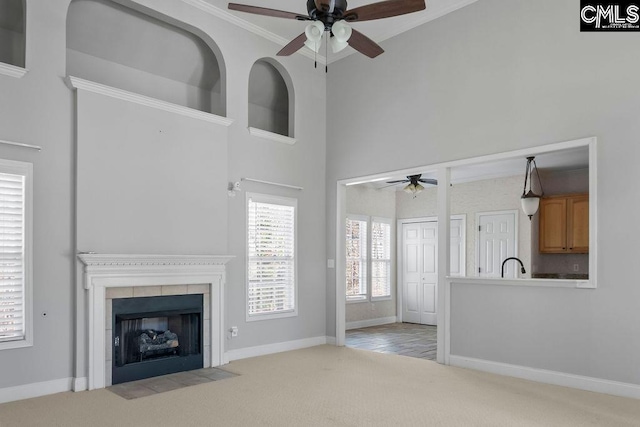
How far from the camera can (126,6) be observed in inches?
212

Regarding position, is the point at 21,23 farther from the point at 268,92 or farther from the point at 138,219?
the point at 268,92

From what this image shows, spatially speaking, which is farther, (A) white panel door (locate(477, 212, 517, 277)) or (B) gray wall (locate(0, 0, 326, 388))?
(A) white panel door (locate(477, 212, 517, 277))

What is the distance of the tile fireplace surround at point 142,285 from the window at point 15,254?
47 cm

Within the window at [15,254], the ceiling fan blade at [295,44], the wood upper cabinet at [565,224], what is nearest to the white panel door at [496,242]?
the wood upper cabinet at [565,224]

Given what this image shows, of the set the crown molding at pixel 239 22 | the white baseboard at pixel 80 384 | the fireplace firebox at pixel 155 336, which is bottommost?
the white baseboard at pixel 80 384

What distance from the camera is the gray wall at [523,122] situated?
4.46 metres

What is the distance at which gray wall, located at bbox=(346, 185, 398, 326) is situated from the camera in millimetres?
8766

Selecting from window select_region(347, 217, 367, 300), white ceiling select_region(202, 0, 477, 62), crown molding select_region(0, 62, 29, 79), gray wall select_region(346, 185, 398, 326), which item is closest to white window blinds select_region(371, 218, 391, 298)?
gray wall select_region(346, 185, 398, 326)

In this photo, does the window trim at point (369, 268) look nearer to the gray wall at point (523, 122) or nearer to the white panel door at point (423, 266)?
the white panel door at point (423, 266)

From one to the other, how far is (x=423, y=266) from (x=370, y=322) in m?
1.54

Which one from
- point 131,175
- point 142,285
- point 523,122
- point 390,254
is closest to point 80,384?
point 142,285

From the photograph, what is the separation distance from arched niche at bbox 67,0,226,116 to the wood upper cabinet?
5.59 m

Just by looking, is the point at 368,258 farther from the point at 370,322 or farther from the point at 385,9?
the point at 385,9

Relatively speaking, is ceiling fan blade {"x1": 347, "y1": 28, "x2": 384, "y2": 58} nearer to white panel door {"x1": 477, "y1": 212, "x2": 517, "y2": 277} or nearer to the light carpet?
the light carpet
